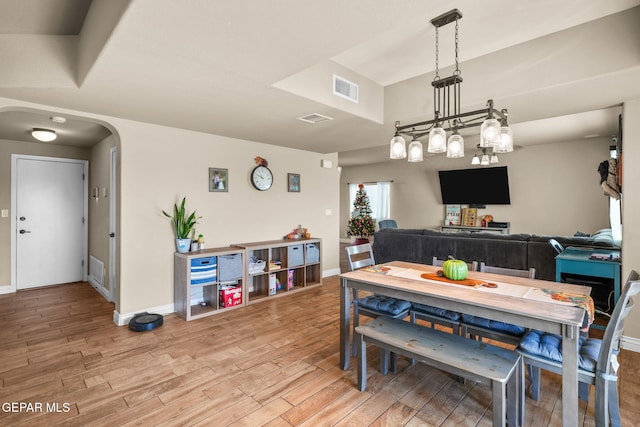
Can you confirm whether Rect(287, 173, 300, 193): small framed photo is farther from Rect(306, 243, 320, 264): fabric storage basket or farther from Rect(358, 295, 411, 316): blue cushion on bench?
Rect(358, 295, 411, 316): blue cushion on bench

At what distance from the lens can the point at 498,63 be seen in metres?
2.71

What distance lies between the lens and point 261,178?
4.70 meters

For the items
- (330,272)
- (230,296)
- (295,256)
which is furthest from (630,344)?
(230,296)

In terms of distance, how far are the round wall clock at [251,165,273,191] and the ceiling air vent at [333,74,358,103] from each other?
1.97m

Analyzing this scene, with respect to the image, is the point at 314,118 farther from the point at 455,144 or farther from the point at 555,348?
the point at 555,348

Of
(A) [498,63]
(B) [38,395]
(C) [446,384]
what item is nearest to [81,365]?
(B) [38,395]

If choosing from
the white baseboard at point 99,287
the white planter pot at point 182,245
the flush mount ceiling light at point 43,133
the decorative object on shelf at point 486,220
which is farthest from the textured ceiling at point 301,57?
the decorative object on shelf at point 486,220

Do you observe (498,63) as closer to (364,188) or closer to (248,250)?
(248,250)

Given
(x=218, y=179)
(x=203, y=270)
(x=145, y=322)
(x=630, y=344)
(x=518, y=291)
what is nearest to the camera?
(x=518, y=291)

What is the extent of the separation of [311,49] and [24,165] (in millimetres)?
5224

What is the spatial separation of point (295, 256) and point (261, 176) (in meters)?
1.27

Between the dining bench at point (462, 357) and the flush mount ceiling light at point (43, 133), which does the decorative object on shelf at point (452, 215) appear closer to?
the dining bench at point (462, 357)

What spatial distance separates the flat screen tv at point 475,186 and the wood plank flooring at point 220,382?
180 inches

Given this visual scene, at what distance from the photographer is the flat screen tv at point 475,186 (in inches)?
270
